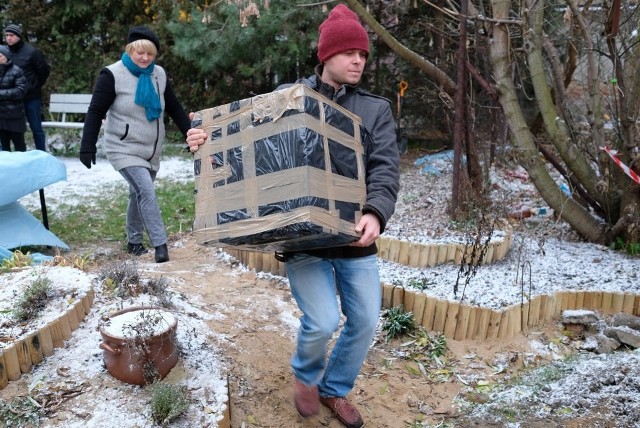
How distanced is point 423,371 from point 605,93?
3.42 m

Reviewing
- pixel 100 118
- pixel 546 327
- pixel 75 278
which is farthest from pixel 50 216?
pixel 546 327

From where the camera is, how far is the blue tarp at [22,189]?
4750 millimetres

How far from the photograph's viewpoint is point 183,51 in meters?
9.12

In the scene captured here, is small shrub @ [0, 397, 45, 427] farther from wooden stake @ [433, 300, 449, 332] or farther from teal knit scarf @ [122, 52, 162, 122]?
teal knit scarf @ [122, 52, 162, 122]

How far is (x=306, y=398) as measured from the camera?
2691 millimetres

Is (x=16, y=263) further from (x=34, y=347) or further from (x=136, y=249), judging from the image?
(x=136, y=249)

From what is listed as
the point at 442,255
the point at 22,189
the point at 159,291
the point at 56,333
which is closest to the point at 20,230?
the point at 22,189

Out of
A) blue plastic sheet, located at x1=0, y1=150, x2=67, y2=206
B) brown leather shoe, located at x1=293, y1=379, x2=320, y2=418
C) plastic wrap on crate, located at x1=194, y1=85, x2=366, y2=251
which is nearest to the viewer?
plastic wrap on crate, located at x1=194, y1=85, x2=366, y2=251

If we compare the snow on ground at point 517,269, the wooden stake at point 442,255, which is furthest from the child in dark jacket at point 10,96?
the wooden stake at point 442,255

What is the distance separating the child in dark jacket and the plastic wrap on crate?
241 inches

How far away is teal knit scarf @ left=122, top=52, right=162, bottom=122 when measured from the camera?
4508mm

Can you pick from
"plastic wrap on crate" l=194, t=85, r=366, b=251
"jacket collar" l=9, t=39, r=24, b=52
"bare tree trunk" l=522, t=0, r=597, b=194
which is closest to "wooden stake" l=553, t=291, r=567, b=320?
"bare tree trunk" l=522, t=0, r=597, b=194

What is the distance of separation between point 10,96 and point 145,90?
3.82 metres

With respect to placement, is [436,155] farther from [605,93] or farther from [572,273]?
[572,273]
